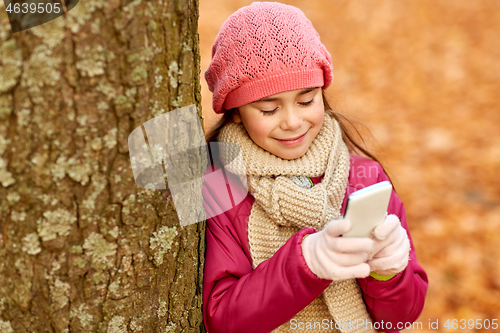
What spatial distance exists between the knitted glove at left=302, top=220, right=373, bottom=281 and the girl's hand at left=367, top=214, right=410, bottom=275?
70 millimetres

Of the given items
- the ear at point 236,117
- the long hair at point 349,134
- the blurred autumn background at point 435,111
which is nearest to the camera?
the ear at point 236,117

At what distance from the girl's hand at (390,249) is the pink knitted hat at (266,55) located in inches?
24.0

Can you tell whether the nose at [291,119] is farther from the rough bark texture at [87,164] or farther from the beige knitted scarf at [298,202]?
the rough bark texture at [87,164]

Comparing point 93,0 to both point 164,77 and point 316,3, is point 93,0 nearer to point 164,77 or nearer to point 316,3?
point 164,77

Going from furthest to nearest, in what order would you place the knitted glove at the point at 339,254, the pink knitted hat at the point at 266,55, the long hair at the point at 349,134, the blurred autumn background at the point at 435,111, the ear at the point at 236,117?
the blurred autumn background at the point at 435,111 → the long hair at the point at 349,134 → the ear at the point at 236,117 → the pink knitted hat at the point at 266,55 → the knitted glove at the point at 339,254

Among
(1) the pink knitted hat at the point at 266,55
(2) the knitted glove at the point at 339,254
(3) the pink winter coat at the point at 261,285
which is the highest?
(1) the pink knitted hat at the point at 266,55

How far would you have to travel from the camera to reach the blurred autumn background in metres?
3.13

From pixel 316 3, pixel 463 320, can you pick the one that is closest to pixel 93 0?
pixel 463 320

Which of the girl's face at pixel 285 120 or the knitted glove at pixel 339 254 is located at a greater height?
the girl's face at pixel 285 120

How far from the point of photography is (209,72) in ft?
5.74

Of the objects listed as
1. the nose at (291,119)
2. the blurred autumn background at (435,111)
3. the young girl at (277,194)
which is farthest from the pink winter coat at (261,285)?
the blurred autumn background at (435,111)

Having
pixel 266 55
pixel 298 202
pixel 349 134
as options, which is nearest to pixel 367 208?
pixel 298 202

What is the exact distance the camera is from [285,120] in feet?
5.20

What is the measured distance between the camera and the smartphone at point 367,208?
1115 millimetres
